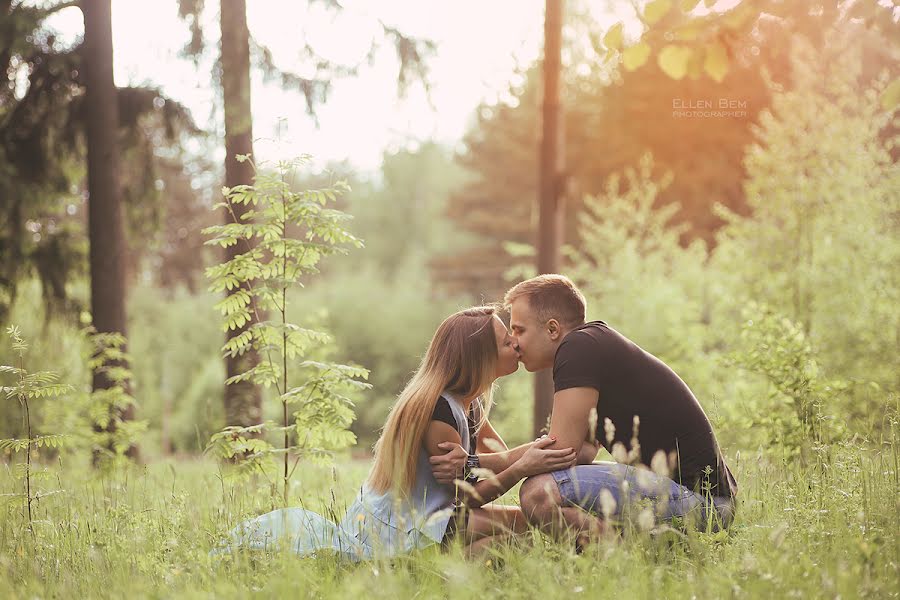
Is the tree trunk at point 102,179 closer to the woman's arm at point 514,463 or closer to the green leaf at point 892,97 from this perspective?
the woman's arm at point 514,463

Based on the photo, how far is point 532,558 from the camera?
326cm

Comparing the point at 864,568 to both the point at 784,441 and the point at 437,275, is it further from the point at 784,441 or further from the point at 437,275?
the point at 437,275

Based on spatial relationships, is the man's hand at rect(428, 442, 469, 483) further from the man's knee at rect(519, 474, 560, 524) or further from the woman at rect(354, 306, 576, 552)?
the man's knee at rect(519, 474, 560, 524)

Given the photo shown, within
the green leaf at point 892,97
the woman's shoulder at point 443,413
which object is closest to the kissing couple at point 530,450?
the woman's shoulder at point 443,413

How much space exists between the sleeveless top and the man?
0.24 metres

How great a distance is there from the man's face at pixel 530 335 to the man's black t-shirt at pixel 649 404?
0.25 metres

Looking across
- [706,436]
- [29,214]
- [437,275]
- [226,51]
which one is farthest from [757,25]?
[437,275]

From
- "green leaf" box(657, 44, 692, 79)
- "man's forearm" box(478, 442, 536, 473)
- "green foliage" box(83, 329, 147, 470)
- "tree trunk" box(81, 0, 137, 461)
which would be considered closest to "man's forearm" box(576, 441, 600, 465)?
"man's forearm" box(478, 442, 536, 473)

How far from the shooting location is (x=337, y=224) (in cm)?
477

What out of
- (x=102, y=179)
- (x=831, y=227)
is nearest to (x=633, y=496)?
(x=102, y=179)

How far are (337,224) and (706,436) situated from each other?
2346 mm

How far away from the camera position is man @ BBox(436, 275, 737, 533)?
386 cm

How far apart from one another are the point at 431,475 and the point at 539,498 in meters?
0.59

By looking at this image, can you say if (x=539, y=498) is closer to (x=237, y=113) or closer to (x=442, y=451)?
(x=442, y=451)
